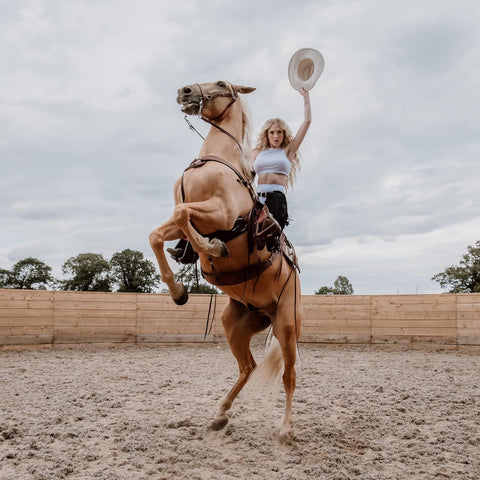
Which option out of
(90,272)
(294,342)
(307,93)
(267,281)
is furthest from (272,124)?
(90,272)

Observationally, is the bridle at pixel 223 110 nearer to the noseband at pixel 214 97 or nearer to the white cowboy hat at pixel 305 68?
the noseband at pixel 214 97

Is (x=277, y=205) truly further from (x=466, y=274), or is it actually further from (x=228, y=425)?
(x=466, y=274)

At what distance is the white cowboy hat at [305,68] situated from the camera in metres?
3.81

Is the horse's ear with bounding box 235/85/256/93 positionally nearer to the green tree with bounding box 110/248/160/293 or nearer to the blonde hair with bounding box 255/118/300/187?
the blonde hair with bounding box 255/118/300/187

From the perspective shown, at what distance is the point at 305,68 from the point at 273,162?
35.0 inches

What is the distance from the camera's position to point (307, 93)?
3.96 meters

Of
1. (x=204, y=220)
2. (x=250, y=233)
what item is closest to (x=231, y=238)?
(x=250, y=233)

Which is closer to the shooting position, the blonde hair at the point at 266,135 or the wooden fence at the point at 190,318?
the blonde hair at the point at 266,135

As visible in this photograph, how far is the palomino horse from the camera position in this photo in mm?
2838

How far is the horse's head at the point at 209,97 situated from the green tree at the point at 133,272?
61.8 ft

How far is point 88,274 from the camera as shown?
93.2 ft

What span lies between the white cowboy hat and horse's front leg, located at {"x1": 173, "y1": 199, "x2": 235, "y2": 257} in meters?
Answer: 1.67

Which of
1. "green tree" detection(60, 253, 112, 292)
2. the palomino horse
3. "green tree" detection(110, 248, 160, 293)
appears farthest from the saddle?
"green tree" detection(60, 253, 112, 292)

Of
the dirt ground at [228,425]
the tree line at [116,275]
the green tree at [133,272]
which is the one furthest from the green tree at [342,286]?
the dirt ground at [228,425]
